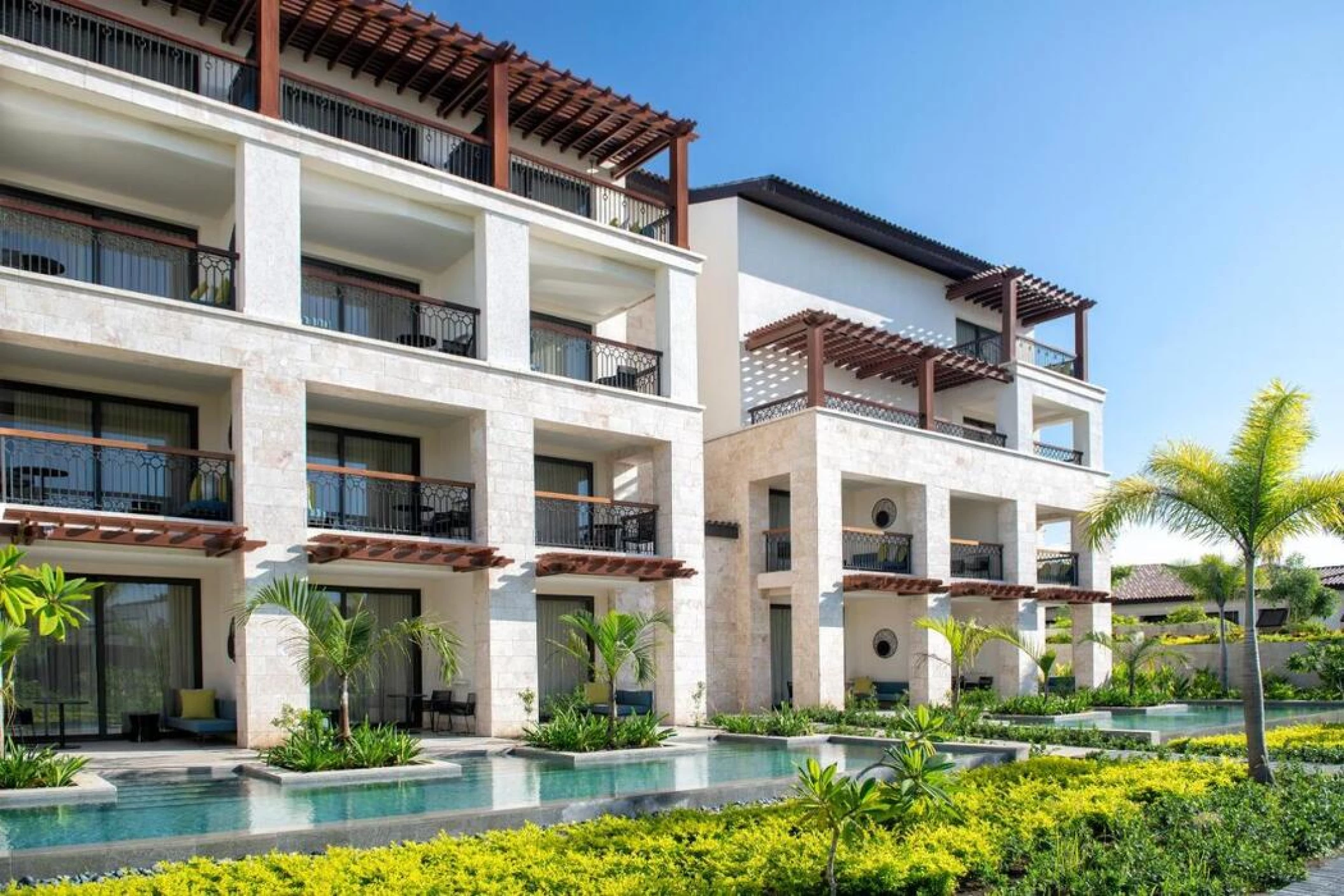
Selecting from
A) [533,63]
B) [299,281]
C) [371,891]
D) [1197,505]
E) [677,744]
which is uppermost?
[533,63]

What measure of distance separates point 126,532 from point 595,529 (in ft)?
31.4

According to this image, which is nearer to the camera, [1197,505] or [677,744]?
[1197,505]

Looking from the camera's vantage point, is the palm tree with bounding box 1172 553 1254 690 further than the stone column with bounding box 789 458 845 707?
Yes

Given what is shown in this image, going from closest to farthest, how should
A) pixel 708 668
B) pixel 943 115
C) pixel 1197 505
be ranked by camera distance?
pixel 1197 505, pixel 943 115, pixel 708 668

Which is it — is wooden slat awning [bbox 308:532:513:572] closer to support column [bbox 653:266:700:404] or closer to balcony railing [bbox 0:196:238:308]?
balcony railing [bbox 0:196:238:308]

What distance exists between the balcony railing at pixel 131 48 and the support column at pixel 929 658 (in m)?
18.2

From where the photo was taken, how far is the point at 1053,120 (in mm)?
18281

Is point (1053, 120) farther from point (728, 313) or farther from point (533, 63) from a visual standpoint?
point (728, 313)

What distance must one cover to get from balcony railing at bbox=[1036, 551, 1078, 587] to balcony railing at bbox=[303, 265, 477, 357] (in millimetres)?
19343

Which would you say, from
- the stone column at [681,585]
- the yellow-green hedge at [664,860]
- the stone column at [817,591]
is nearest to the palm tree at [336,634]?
the yellow-green hedge at [664,860]

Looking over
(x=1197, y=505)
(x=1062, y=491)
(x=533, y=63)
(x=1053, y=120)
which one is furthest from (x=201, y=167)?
(x=1062, y=491)

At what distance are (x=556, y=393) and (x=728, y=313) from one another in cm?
774

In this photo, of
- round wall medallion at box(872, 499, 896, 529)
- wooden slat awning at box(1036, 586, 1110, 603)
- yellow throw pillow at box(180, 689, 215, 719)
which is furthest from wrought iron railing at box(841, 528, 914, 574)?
yellow throw pillow at box(180, 689, 215, 719)

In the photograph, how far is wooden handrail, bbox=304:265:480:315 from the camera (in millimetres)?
19375
